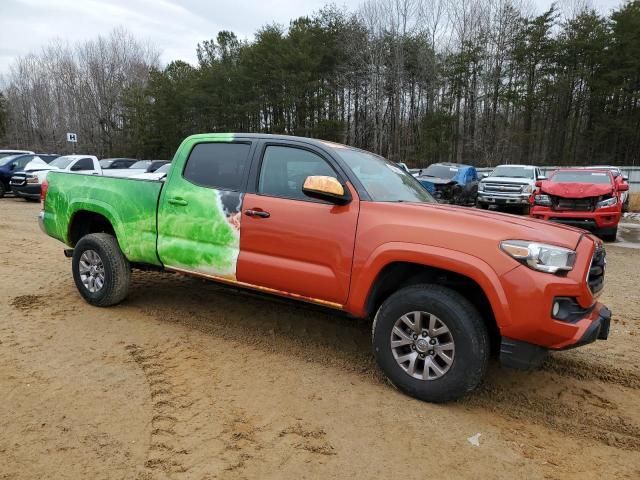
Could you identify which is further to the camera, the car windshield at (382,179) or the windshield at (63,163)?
the windshield at (63,163)

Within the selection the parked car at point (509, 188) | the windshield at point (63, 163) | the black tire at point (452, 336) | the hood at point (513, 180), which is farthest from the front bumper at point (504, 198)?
the windshield at point (63, 163)

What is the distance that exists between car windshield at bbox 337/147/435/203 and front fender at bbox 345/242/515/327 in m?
0.50

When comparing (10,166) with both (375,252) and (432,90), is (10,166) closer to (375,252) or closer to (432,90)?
(375,252)

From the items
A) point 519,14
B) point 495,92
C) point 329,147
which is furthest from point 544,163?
point 329,147

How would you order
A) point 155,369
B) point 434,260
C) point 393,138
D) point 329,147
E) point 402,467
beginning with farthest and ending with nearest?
point 393,138 → point 329,147 → point 155,369 → point 434,260 → point 402,467

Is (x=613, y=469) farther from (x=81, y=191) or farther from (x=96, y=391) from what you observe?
(x=81, y=191)

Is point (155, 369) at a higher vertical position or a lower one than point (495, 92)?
lower

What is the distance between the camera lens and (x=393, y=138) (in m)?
38.2

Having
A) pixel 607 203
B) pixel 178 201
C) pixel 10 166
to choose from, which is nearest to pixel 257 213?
pixel 178 201

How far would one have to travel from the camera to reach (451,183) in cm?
1655

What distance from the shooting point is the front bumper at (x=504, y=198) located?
15719 millimetres

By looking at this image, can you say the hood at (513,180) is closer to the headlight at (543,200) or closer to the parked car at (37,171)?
the headlight at (543,200)

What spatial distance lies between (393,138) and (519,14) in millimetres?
12416

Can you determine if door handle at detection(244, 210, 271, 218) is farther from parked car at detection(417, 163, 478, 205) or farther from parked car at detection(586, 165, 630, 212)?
parked car at detection(417, 163, 478, 205)
